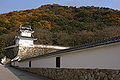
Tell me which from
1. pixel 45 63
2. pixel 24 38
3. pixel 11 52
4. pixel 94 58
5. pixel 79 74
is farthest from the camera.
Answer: pixel 11 52

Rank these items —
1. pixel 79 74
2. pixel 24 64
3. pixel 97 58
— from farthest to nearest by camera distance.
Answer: pixel 24 64, pixel 79 74, pixel 97 58

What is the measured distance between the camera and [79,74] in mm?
8781

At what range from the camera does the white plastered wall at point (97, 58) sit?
679 cm

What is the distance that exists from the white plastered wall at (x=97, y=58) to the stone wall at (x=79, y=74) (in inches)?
10.1

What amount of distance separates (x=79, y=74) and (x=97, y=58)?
176 cm

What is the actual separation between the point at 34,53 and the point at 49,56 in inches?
634

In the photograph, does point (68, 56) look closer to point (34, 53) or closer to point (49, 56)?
point (49, 56)

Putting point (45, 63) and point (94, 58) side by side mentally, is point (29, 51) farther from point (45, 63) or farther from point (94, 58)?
point (94, 58)

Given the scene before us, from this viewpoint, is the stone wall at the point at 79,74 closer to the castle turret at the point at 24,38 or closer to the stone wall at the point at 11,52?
the castle turret at the point at 24,38

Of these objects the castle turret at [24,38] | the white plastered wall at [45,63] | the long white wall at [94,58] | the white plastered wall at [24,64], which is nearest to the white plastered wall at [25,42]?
the castle turret at [24,38]

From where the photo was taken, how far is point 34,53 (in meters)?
27.9

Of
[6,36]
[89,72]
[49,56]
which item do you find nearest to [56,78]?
[49,56]

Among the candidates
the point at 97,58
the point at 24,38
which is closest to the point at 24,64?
the point at 24,38

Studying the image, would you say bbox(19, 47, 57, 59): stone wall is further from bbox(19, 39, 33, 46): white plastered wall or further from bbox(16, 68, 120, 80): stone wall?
bbox(16, 68, 120, 80): stone wall
